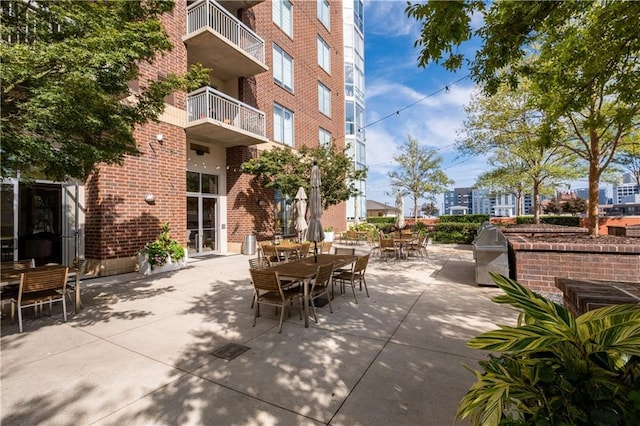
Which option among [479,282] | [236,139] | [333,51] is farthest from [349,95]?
[479,282]

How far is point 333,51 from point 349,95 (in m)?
5.05

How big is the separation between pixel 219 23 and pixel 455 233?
14.9 metres

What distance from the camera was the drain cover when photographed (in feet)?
11.4

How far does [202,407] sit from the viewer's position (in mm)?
2541

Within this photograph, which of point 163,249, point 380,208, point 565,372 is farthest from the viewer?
point 380,208

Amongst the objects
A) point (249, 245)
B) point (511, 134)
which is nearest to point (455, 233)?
point (511, 134)

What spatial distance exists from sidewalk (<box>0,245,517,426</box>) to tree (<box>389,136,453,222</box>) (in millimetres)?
20066

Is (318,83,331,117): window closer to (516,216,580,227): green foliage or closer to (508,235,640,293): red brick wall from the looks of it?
(508,235,640,293): red brick wall

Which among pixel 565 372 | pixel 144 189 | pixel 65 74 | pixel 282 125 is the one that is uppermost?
pixel 282 125

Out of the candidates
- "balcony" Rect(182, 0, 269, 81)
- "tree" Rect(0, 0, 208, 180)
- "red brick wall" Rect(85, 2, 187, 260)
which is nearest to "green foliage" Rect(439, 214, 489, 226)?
"balcony" Rect(182, 0, 269, 81)

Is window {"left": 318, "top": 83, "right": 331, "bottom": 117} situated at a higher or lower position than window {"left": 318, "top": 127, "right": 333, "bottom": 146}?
higher

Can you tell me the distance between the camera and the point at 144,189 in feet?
29.0

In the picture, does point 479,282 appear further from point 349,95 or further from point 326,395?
point 349,95

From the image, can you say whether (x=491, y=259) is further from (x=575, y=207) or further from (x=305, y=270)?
(x=575, y=207)
